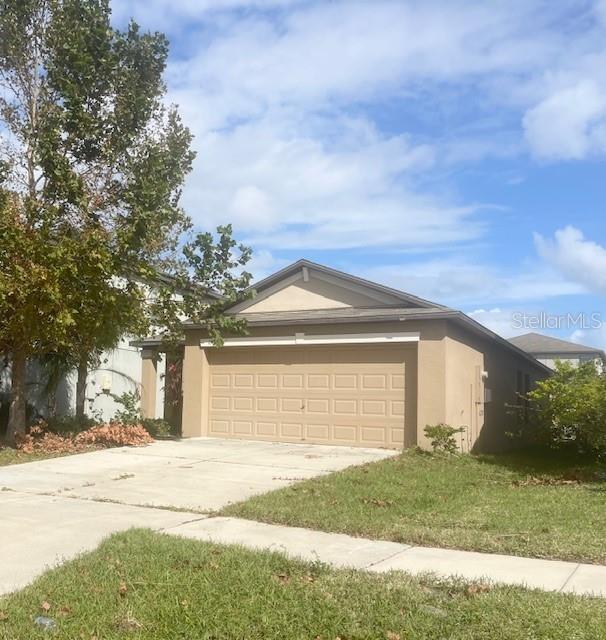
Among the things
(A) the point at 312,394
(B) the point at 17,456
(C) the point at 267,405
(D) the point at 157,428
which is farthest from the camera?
(D) the point at 157,428

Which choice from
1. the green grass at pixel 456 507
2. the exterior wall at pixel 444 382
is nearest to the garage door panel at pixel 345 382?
the exterior wall at pixel 444 382

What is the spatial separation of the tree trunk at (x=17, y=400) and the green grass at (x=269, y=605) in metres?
10.1

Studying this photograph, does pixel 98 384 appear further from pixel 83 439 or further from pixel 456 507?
pixel 456 507

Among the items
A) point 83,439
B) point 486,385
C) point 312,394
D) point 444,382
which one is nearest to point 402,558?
point 444,382

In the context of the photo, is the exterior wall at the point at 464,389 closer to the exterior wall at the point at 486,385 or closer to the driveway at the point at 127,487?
the exterior wall at the point at 486,385

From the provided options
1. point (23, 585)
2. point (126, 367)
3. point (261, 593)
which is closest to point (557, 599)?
point (261, 593)

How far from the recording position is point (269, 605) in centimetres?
497

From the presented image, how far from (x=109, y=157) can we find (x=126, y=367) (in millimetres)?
7785

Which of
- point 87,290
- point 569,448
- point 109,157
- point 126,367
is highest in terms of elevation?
point 109,157

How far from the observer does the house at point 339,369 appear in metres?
14.9

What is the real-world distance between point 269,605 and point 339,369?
36.2ft

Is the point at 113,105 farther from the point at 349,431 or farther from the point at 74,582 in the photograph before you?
the point at 74,582

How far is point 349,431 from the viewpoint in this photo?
15625mm

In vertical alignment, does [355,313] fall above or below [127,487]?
above
